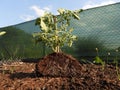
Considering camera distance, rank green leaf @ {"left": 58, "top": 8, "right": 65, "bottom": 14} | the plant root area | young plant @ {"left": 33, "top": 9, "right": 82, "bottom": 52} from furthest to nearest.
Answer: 1. green leaf @ {"left": 58, "top": 8, "right": 65, "bottom": 14}
2. young plant @ {"left": 33, "top": 9, "right": 82, "bottom": 52}
3. the plant root area

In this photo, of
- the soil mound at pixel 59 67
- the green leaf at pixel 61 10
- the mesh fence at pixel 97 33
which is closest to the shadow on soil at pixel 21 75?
the soil mound at pixel 59 67

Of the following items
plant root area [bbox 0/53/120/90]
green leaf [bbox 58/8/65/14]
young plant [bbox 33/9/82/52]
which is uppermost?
green leaf [bbox 58/8/65/14]

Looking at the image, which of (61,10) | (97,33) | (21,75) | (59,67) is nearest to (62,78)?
(59,67)

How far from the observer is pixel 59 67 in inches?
160

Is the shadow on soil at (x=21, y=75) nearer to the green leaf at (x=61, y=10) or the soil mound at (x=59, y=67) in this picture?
the soil mound at (x=59, y=67)

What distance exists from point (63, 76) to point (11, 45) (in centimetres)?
608

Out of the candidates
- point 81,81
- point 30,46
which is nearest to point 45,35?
point 81,81

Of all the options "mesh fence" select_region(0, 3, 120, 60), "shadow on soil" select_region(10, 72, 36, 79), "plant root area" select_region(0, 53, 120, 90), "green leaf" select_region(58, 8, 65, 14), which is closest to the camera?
"plant root area" select_region(0, 53, 120, 90)

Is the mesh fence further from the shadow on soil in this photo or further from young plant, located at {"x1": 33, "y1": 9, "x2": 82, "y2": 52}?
the shadow on soil

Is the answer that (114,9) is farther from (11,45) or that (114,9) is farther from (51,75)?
(11,45)

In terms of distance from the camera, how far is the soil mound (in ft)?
13.2

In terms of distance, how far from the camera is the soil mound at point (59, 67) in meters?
4.02

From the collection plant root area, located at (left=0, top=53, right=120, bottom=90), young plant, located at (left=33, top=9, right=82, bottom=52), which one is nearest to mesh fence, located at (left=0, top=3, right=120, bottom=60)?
young plant, located at (left=33, top=9, right=82, bottom=52)

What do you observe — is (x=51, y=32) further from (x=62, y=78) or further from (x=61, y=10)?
(x=62, y=78)
